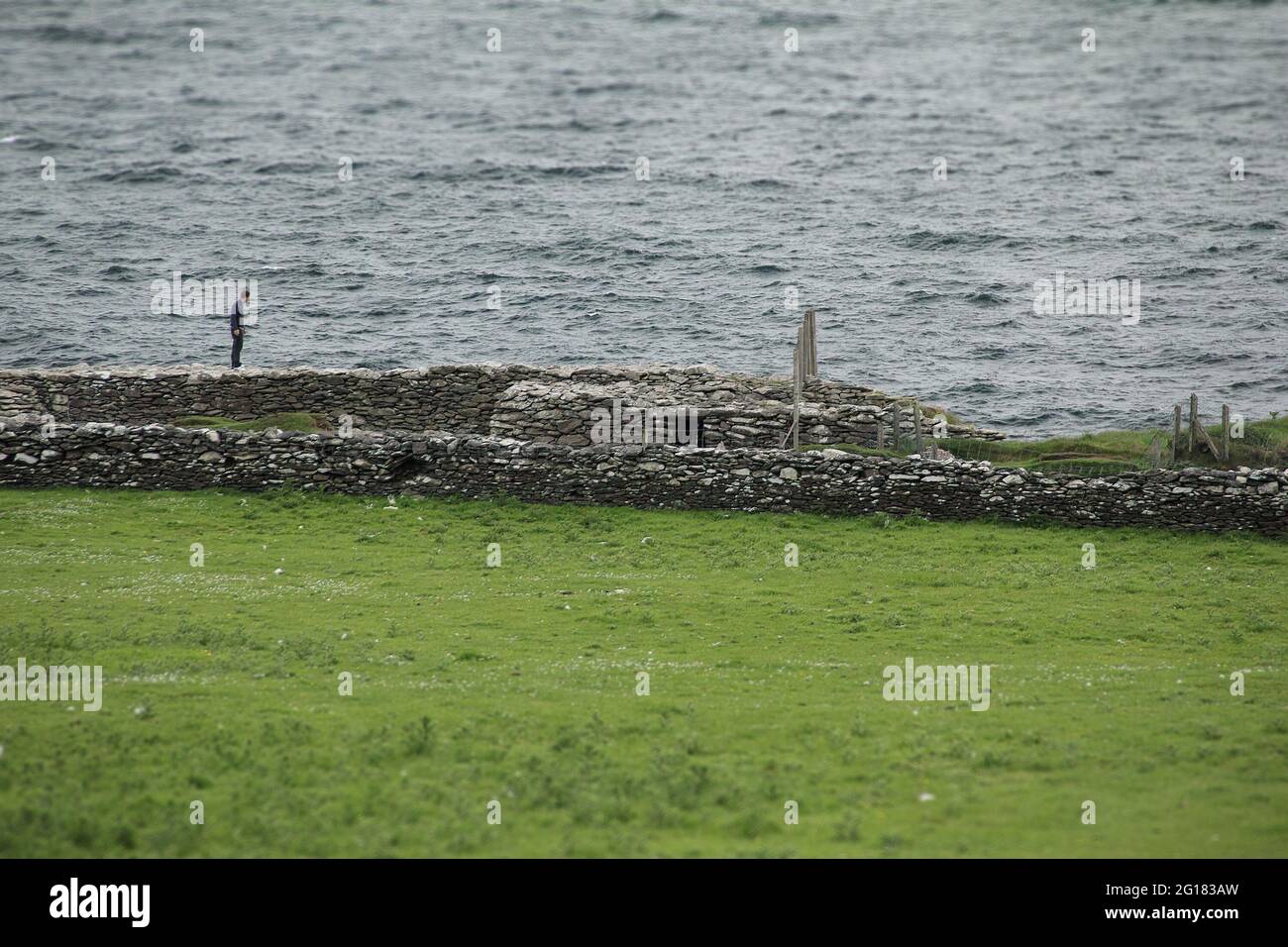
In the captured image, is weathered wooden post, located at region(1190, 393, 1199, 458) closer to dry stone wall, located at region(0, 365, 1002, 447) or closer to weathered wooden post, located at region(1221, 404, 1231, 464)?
weathered wooden post, located at region(1221, 404, 1231, 464)

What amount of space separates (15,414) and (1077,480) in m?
23.4

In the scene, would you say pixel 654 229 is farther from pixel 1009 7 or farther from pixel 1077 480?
pixel 1009 7

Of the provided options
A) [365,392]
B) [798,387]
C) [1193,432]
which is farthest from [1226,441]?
[365,392]

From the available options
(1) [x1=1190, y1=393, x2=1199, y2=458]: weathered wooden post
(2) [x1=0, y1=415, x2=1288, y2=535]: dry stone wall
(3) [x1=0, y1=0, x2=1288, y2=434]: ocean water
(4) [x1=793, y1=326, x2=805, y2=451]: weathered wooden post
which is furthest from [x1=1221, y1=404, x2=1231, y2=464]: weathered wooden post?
(3) [x1=0, y1=0, x2=1288, y2=434]: ocean water

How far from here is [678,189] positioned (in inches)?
2931

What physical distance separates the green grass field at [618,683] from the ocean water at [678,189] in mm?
22903

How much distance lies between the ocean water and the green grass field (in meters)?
22.9

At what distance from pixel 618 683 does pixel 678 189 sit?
59765 mm

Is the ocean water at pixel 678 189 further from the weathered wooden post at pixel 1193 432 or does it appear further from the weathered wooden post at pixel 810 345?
the weathered wooden post at pixel 1193 432

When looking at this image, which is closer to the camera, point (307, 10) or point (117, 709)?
point (117, 709)

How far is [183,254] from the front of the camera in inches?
2499

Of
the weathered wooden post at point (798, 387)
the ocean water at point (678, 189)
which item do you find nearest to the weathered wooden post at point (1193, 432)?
the weathered wooden post at point (798, 387)
